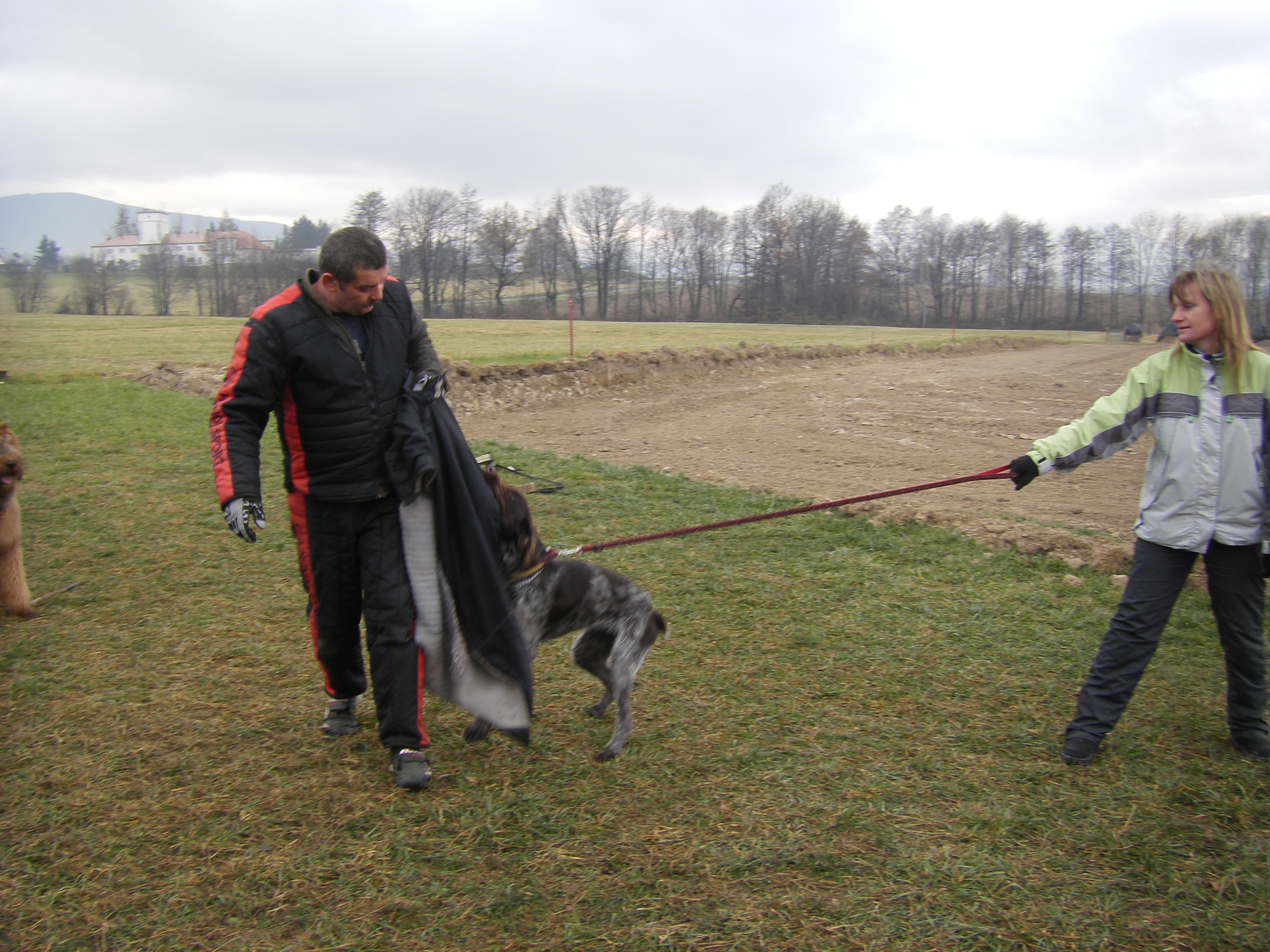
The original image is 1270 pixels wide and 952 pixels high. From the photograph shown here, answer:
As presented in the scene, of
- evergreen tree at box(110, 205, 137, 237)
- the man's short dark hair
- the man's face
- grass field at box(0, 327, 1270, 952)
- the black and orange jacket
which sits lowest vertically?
grass field at box(0, 327, 1270, 952)

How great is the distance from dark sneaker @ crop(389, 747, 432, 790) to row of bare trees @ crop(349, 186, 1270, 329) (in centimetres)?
6307

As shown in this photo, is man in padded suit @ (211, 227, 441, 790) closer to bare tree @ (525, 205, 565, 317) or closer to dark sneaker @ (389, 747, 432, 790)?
dark sneaker @ (389, 747, 432, 790)

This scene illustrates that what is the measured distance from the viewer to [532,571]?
3420 mm

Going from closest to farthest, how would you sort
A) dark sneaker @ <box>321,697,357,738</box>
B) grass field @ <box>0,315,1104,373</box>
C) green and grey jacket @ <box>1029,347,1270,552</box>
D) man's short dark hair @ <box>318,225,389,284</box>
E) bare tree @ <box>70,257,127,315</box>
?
man's short dark hair @ <box>318,225,389,284</box>, green and grey jacket @ <box>1029,347,1270,552</box>, dark sneaker @ <box>321,697,357,738</box>, grass field @ <box>0,315,1104,373</box>, bare tree @ <box>70,257,127,315</box>

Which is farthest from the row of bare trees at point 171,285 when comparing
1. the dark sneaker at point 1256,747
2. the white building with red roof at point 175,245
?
the dark sneaker at point 1256,747

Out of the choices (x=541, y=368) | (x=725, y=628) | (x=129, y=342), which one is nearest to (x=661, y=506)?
(x=725, y=628)

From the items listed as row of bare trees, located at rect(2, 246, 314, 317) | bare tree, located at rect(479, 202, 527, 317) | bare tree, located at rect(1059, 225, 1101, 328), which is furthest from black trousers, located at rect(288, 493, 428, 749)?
bare tree, located at rect(1059, 225, 1101, 328)

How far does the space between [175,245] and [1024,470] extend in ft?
187

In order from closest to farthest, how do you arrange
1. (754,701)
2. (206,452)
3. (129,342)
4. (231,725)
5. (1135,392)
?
(1135,392), (231,725), (754,701), (206,452), (129,342)

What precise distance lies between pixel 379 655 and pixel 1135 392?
340 cm

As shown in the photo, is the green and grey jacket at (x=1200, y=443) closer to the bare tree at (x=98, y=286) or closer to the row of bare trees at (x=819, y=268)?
the bare tree at (x=98, y=286)

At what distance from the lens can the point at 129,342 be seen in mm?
27984

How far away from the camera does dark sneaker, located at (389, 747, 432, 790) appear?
3.23m

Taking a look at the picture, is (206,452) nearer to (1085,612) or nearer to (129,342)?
(1085,612)
